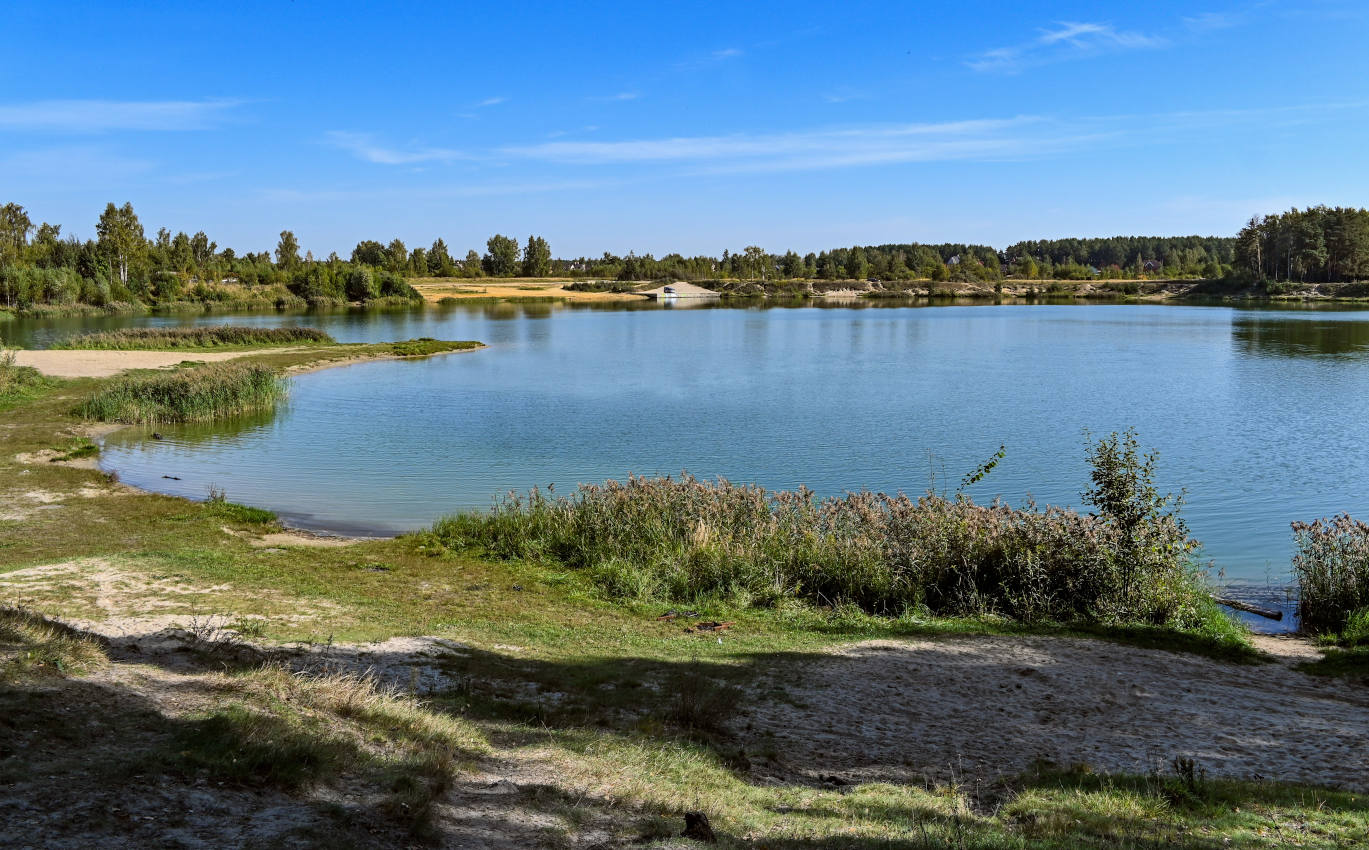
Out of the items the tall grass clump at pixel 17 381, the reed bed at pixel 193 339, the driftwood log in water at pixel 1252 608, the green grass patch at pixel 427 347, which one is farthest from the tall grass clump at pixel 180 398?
the driftwood log in water at pixel 1252 608

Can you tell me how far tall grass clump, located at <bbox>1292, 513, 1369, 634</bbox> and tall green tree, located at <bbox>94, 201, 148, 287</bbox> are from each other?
12447cm

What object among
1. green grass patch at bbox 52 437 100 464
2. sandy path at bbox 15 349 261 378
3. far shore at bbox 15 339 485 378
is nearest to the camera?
green grass patch at bbox 52 437 100 464

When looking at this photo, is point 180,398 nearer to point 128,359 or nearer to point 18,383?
point 18,383

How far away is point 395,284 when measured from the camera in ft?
439

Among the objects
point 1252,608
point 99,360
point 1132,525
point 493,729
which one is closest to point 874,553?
point 1132,525

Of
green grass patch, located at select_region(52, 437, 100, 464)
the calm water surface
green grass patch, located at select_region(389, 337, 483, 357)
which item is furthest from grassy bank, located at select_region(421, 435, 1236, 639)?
green grass patch, located at select_region(389, 337, 483, 357)

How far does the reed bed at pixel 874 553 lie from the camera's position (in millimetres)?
13016

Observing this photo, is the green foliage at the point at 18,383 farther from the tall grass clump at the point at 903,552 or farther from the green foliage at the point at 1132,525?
the green foliage at the point at 1132,525

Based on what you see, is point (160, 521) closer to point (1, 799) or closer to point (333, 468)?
point (333, 468)

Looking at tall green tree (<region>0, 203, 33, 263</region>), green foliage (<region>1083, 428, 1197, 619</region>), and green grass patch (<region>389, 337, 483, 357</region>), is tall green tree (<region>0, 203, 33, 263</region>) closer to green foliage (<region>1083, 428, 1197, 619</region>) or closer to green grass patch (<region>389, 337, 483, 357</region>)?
green grass patch (<region>389, 337, 483, 357</region>)

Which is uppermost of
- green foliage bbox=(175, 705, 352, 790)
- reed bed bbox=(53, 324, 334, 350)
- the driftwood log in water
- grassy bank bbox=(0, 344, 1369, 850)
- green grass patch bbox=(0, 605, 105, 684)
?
reed bed bbox=(53, 324, 334, 350)

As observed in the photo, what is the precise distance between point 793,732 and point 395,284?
440 feet

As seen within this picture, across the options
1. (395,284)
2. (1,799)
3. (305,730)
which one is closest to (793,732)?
(305,730)

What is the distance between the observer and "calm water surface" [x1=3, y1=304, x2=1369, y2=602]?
2169 cm
